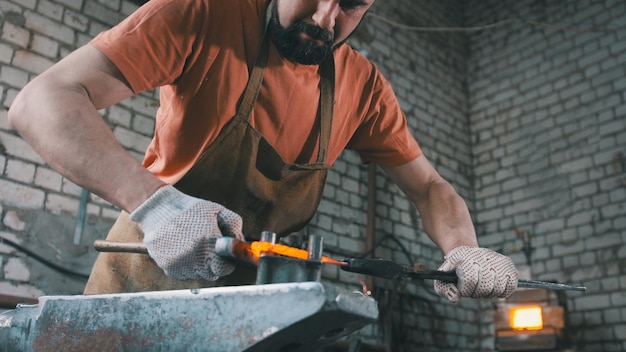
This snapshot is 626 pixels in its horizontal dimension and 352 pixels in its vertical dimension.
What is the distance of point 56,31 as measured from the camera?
10.5 ft

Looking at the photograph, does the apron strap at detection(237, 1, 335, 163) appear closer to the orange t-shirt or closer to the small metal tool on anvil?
the orange t-shirt

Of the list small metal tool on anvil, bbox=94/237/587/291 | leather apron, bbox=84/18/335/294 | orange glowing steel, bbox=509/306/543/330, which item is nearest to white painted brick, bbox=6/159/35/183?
leather apron, bbox=84/18/335/294

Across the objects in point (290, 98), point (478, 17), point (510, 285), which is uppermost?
point (478, 17)

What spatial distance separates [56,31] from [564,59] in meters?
4.34

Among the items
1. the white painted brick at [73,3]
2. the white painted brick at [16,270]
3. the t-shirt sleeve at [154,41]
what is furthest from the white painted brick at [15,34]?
the t-shirt sleeve at [154,41]

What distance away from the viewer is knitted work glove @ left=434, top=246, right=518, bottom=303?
1569 millimetres

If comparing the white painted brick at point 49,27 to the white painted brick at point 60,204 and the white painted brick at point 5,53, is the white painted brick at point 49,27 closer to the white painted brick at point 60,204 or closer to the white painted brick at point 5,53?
the white painted brick at point 5,53

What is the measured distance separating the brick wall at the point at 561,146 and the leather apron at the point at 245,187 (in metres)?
3.60

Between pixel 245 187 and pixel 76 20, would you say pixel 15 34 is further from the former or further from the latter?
pixel 245 187

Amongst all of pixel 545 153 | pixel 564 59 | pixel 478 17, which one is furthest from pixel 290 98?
pixel 478 17

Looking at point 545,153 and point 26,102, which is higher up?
point 545,153

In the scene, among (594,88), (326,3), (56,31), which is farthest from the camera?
(594,88)

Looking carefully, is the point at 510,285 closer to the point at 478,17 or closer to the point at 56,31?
the point at 56,31

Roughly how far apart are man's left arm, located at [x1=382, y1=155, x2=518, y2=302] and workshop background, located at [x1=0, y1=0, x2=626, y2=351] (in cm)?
190
